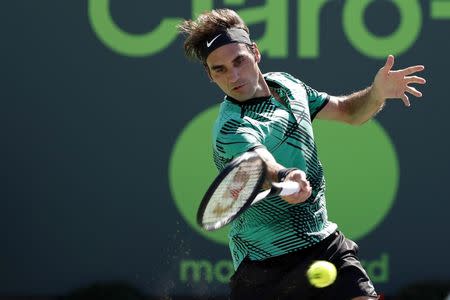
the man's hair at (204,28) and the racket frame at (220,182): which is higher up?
the man's hair at (204,28)

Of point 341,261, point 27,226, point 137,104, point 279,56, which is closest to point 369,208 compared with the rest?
point 279,56

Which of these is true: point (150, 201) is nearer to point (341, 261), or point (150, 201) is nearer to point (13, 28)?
point (13, 28)

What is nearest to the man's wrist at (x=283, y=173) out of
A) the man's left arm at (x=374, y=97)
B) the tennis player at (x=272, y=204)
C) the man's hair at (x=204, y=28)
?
the tennis player at (x=272, y=204)

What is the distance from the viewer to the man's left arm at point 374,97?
4.78 metres

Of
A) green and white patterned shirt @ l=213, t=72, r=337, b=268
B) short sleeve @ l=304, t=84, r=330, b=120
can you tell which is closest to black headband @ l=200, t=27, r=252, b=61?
green and white patterned shirt @ l=213, t=72, r=337, b=268

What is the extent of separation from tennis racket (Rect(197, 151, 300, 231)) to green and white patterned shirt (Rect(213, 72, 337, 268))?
344 mm

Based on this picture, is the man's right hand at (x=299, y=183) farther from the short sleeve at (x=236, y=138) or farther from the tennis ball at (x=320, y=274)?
the tennis ball at (x=320, y=274)

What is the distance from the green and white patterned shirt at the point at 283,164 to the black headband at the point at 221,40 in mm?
233

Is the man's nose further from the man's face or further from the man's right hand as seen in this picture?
the man's right hand

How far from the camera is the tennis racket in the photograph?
3.63 meters

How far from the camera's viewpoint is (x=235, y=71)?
434cm

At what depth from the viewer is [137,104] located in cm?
748

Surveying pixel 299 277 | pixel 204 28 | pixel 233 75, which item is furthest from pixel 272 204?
pixel 204 28

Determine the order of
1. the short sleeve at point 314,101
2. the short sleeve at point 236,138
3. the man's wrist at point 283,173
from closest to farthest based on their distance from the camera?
the man's wrist at point 283,173
the short sleeve at point 236,138
the short sleeve at point 314,101
